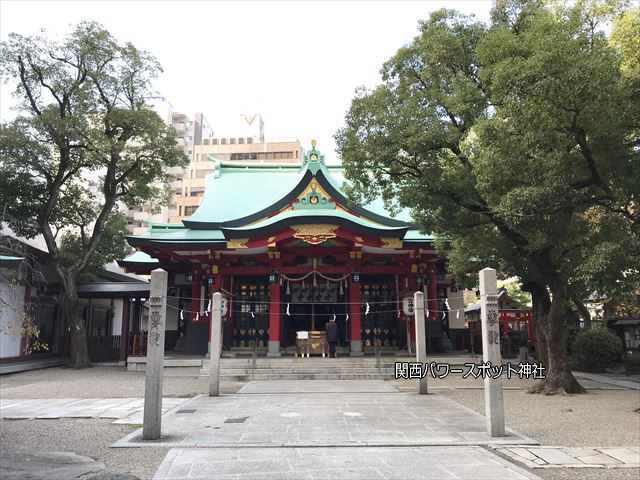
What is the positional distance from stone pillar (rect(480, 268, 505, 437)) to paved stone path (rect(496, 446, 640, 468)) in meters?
0.70

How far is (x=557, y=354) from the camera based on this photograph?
1270 cm

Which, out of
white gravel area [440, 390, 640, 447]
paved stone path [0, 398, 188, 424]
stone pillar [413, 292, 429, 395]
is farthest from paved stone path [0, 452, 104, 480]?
stone pillar [413, 292, 429, 395]

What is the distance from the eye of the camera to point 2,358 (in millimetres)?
19250

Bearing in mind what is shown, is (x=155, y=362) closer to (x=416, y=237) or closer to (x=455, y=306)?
(x=416, y=237)

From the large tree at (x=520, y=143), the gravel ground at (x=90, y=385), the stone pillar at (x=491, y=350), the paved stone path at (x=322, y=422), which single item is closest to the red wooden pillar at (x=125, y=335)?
the gravel ground at (x=90, y=385)

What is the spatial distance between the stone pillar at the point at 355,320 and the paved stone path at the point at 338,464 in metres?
11.8

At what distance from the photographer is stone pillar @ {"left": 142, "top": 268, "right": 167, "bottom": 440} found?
755 cm

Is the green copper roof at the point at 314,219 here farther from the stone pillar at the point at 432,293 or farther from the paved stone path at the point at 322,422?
the paved stone path at the point at 322,422

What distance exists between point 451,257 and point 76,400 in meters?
11.6

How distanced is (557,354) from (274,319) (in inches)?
401

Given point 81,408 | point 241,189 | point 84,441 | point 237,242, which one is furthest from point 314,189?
point 84,441

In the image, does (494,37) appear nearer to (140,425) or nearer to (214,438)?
(214,438)

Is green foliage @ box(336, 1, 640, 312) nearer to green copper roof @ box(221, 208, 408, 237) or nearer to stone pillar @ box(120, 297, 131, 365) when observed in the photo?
green copper roof @ box(221, 208, 408, 237)

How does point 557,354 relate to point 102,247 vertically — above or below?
below
